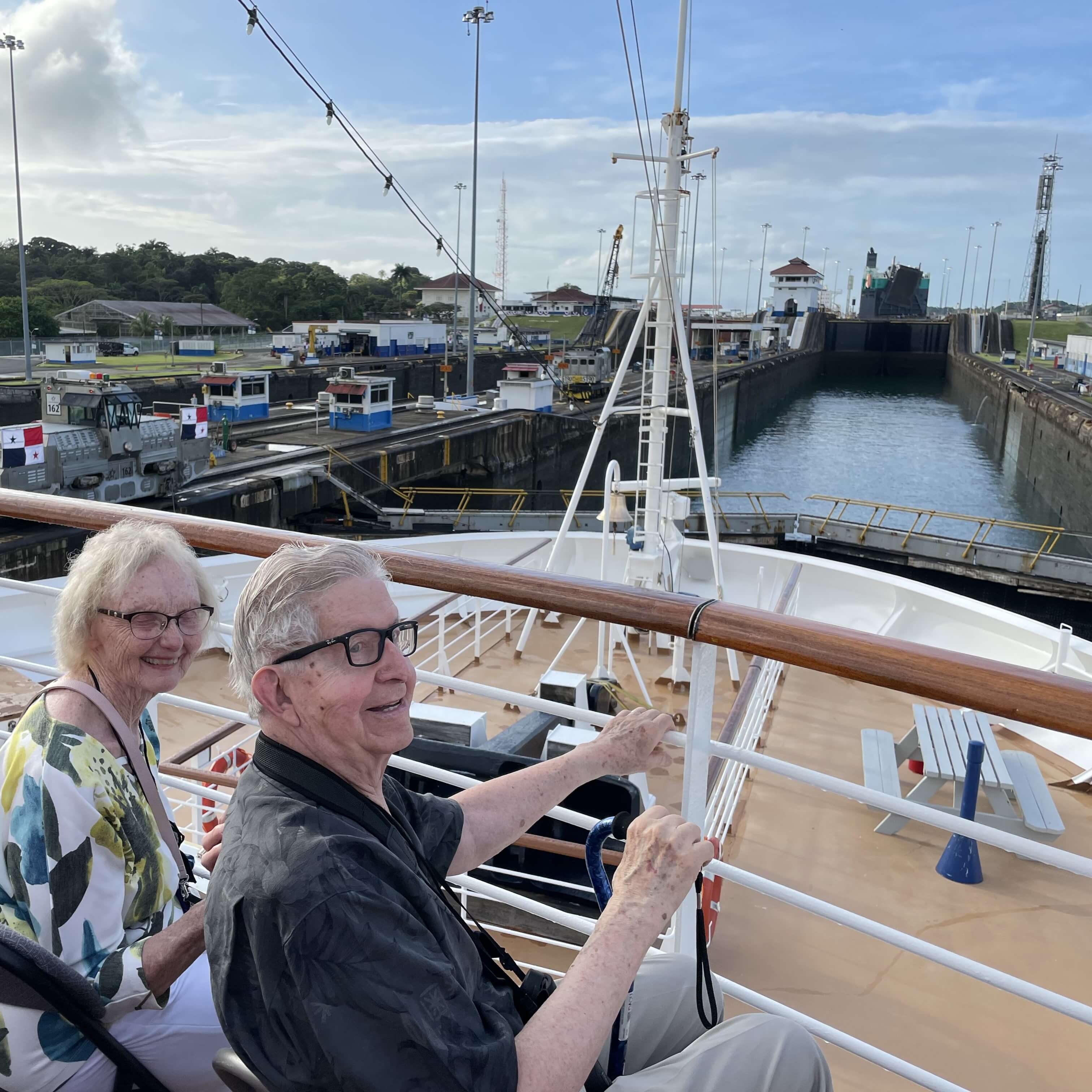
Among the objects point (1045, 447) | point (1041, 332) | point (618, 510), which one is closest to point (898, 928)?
point (618, 510)

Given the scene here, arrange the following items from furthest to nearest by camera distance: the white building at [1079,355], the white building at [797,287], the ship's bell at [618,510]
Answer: the white building at [797,287]
the white building at [1079,355]
the ship's bell at [618,510]

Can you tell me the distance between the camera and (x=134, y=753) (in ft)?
4.46

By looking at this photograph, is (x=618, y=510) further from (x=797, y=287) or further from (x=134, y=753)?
(x=797, y=287)

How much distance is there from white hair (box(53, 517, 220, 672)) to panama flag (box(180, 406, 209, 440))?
50.5ft

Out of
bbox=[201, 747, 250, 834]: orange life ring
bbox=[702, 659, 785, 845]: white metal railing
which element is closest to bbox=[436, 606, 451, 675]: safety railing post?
bbox=[201, 747, 250, 834]: orange life ring

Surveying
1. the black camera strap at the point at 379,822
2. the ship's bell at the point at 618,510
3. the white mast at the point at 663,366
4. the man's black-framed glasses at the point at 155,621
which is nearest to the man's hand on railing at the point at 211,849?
the man's black-framed glasses at the point at 155,621

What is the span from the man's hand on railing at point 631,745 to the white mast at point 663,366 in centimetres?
541

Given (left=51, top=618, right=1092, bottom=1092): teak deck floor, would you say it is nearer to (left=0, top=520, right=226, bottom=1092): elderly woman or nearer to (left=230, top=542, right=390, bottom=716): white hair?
(left=0, top=520, right=226, bottom=1092): elderly woman

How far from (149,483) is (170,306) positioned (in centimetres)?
3524

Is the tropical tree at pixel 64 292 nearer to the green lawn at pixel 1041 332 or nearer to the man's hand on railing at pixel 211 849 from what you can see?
the man's hand on railing at pixel 211 849

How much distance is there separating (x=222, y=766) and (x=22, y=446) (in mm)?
10838

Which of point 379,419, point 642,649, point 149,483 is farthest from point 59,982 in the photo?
point 379,419

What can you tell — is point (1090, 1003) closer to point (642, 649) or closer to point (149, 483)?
point (642, 649)

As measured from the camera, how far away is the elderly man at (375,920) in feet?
2.79
